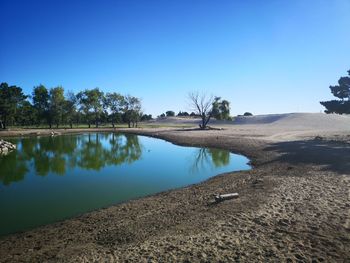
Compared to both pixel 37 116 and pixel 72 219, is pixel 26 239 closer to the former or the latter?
pixel 72 219

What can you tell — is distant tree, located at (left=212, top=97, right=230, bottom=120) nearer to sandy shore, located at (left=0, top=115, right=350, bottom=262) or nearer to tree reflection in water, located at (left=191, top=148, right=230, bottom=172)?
tree reflection in water, located at (left=191, top=148, right=230, bottom=172)

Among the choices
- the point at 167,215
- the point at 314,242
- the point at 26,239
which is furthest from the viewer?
the point at 167,215

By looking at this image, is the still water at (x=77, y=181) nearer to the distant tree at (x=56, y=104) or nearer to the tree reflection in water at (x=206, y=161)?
the tree reflection in water at (x=206, y=161)

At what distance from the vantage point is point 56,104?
2645 inches

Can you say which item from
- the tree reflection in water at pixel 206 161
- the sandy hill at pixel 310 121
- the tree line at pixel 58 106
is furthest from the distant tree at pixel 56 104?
the sandy hill at pixel 310 121

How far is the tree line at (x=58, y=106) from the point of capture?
200 ft

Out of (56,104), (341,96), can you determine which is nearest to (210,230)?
(341,96)

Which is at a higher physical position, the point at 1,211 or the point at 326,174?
the point at 326,174

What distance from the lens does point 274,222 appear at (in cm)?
697

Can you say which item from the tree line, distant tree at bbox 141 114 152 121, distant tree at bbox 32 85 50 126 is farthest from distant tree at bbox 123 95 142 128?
distant tree at bbox 141 114 152 121

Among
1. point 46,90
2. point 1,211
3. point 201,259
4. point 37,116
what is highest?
point 46,90

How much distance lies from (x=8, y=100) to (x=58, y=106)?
11.6m

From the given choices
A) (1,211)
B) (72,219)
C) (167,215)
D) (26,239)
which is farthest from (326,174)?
(1,211)

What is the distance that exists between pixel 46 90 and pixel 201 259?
7583 centimetres
